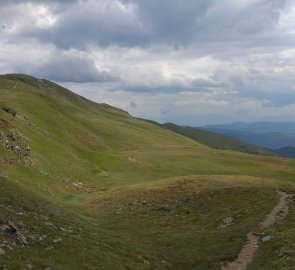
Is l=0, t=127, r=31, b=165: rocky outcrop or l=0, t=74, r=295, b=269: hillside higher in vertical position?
l=0, t=127, r=31, b=165: rocky outcrop

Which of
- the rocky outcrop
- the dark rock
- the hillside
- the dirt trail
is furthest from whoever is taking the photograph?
the rocky outcrop

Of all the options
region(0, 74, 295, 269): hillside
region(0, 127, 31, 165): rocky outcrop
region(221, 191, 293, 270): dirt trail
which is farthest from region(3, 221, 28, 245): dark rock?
region(0, 127, 31, 165): rocky outcrop

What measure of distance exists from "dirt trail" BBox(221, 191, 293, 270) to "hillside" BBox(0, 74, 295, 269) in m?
0.71

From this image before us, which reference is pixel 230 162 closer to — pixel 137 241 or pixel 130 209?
pixel 130 209

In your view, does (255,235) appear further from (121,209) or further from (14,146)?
(14,146)

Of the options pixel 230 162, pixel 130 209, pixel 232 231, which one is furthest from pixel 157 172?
pixel 232 231

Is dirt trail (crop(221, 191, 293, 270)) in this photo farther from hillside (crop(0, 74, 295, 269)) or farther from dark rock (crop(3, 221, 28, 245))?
dark rock (crop(3, 221, 28, 245))

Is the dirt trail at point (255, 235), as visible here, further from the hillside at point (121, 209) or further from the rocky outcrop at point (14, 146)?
the rocky outcrop at point (14, 146)

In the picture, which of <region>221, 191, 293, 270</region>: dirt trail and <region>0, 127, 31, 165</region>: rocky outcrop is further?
<region>0, 127, 31, 165</region>: rocky outcrop

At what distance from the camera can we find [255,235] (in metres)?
38.4

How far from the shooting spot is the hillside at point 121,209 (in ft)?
92.3

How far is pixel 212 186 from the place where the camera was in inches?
2397

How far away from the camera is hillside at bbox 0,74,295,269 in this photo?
28.1m

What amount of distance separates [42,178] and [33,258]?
39.7 meters
